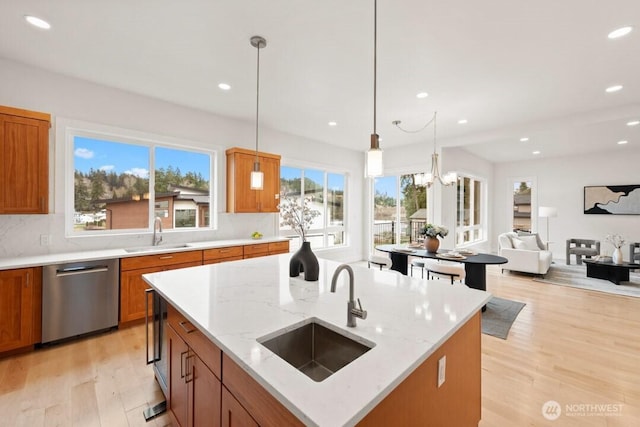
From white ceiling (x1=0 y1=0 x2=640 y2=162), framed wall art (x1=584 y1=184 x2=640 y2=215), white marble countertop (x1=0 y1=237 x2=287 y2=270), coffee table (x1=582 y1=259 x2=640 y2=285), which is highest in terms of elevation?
white ceiling (x1=0 y1=0 x2=640 y2=162)

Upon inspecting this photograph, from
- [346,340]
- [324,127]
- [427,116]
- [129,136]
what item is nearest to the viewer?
[346,340]

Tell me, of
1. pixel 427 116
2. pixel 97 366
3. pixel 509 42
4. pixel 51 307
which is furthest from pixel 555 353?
pixel 51 307

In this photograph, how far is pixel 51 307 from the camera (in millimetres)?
2734

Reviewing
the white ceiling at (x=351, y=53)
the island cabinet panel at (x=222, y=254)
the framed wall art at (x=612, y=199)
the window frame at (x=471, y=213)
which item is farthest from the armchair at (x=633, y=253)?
the island cabinet panel at (x=222, y=254)

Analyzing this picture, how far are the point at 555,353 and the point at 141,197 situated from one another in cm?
518

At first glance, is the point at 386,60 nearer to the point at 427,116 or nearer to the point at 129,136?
the point at 427,116

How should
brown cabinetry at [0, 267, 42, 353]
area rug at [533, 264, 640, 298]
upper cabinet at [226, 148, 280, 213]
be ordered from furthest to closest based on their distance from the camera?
area rug at [533, 264, 640, 298]
upper cabinet at [226, 148, 280, 213]
brown cabinetry at [0, 267, 42, 353]

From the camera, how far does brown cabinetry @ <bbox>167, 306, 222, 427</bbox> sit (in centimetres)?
122

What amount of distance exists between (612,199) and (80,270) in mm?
10433

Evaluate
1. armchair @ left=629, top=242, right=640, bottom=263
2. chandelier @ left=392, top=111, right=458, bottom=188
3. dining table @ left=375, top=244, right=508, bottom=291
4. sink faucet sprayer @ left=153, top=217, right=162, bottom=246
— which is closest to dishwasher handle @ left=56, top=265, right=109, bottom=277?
sink faucet sprayer @ left=153, top=217, right=162, bottom=246

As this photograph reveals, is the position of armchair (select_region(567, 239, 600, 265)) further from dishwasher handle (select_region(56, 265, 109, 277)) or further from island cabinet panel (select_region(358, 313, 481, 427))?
dishwasher handle (select_region(56, 265, 109, 277))

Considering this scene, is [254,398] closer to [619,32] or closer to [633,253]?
[619,32]

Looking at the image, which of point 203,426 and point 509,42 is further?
point 509,42

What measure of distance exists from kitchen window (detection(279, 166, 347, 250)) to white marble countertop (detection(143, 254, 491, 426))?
3507 millimetres
